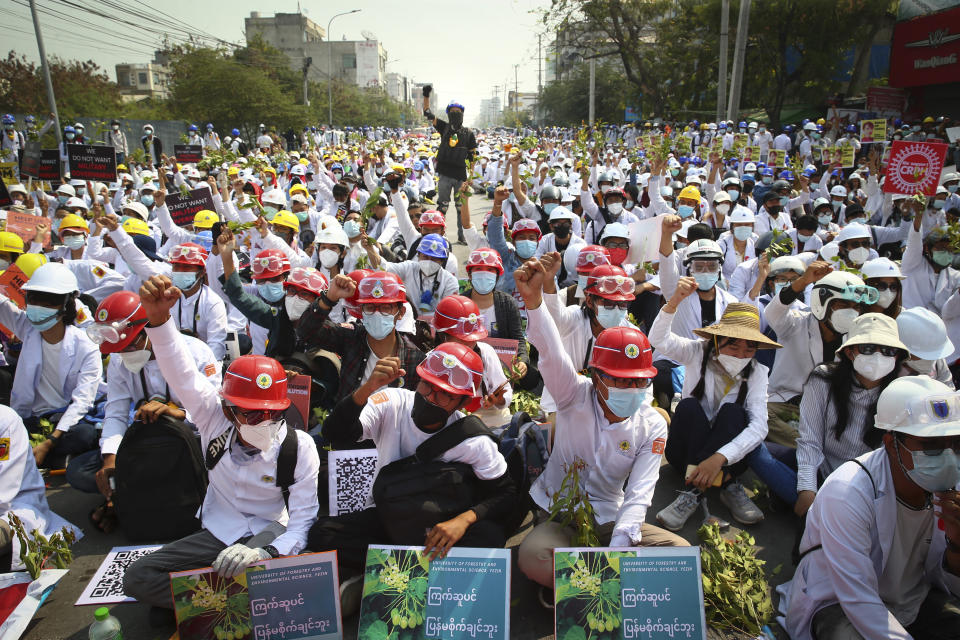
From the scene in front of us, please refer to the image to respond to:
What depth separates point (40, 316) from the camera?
15.8ft

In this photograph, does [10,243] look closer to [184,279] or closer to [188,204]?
[188,204]

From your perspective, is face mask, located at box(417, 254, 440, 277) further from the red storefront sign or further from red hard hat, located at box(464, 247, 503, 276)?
the red storefront sign

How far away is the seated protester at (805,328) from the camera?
15.8 ft

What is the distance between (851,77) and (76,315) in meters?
37.3

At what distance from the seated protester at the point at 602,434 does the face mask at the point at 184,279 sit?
11.8ft

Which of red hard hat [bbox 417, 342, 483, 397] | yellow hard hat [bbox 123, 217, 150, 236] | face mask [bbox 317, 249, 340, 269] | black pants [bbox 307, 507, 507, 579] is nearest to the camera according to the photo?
red hard hat [bbox 417, 342, 483, 397]

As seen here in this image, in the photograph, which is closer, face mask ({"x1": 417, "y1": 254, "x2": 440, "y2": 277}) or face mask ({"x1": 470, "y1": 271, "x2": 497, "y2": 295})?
face mask ({"x1": 470, "y1": 271, "x2": 497, "y2": 295})

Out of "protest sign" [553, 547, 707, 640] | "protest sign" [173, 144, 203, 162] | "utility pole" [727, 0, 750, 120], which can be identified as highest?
"utility pole" [727, 0, 750, 120]

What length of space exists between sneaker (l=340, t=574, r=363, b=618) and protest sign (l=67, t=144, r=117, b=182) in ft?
34.5

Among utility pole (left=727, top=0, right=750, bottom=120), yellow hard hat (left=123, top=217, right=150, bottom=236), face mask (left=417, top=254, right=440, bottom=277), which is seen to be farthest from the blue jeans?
utility pole (left=727, top=0, right=750, bottom=120)

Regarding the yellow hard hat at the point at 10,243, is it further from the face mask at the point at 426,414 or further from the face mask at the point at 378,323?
the face mask at the point at 426,414

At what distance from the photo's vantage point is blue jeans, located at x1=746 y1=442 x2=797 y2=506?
436cm

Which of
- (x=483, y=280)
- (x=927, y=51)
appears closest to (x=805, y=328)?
(x=483, y=280)

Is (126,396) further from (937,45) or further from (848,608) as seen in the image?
(937,45)
